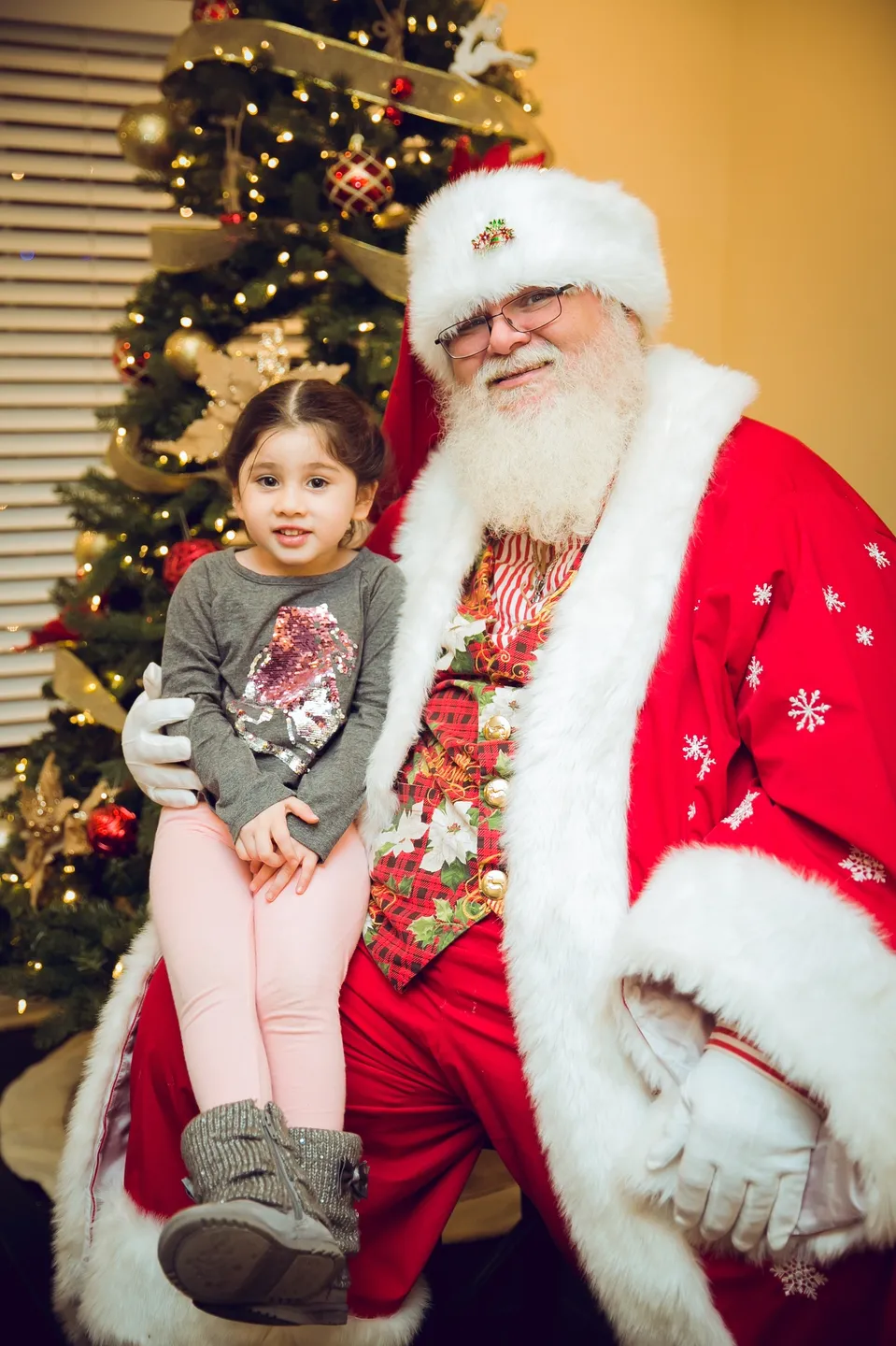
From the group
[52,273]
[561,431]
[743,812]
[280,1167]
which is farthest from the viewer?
[52,273]

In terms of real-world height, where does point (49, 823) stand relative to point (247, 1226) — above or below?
below

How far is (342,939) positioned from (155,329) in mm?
1799

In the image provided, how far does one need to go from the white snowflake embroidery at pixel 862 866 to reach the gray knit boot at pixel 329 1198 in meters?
0.73

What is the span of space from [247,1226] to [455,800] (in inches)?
26.4

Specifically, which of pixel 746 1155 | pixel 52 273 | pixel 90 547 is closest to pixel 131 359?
pixel 90 547

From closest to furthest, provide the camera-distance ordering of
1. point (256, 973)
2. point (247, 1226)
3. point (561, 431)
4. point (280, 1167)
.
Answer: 1. point (247, 1226)
2. point (280, 1167)
3. point (256, 973)
4. point (561, 431)

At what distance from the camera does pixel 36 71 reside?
10.6 ft

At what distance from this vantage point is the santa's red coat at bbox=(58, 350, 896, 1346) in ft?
3.71

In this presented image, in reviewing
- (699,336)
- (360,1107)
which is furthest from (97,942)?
(699,336)

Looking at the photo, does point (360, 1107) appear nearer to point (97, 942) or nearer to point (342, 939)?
point (342, 939)

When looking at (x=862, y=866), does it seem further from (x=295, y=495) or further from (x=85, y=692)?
(x=85, y=692)

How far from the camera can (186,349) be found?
2.47 m

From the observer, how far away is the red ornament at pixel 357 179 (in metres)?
2.47

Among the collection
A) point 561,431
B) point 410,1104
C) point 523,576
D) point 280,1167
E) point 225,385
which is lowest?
point 410,1104
